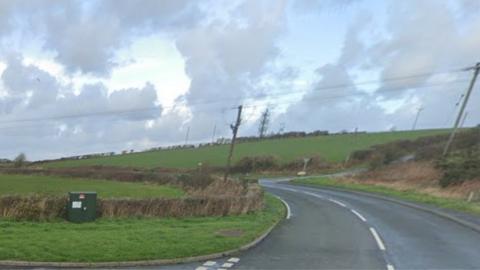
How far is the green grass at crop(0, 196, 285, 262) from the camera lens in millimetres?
14867

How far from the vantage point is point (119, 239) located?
57.2ft

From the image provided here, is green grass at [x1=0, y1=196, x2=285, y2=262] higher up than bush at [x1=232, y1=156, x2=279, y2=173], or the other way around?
bush at [x1=232, y1=156, x2=279, y2=173]

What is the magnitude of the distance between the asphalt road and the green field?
64.5 metres

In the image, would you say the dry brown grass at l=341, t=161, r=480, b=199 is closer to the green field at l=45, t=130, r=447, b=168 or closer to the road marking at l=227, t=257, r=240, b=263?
the road marking at l=227, t=257, r=240, b=263

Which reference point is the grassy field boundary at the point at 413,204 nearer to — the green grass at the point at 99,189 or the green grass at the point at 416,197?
the green grass at the point at 416,197

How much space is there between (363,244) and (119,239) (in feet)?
24.7

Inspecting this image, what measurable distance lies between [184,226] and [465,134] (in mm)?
50262

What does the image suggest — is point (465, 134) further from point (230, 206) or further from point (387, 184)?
point (230, 206)

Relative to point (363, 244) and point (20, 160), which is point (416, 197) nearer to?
point (363, 244)

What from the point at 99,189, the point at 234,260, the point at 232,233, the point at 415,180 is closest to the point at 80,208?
the point at 232,233

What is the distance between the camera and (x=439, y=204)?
114 feet

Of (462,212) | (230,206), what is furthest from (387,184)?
(230,206)

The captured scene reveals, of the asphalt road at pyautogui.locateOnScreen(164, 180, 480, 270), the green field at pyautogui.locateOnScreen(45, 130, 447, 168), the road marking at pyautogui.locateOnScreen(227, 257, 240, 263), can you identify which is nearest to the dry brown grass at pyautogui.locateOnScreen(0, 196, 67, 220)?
the asphalt road at pyautogui.locateOnScreen(164, 180, 480, 270)

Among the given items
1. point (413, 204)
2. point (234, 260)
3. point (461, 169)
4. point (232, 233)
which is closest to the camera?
point (234, 260)
